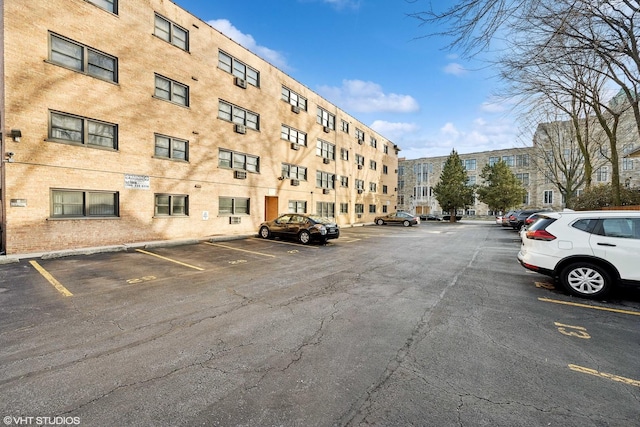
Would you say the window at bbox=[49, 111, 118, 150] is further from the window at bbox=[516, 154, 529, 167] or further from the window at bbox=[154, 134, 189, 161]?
the window at bbox=[516, 154, 529, 167]

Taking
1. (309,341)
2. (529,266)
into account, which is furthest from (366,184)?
(309,341)

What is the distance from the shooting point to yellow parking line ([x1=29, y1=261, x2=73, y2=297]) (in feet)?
18.6

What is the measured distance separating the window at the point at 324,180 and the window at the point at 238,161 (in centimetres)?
707

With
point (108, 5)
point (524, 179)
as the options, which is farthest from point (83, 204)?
point (524, 179)

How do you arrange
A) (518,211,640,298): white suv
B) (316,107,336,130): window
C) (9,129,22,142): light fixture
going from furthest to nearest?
(316,107,336,130): window < (9,129,22,142): light fixture < (518,211,640,298): white suv

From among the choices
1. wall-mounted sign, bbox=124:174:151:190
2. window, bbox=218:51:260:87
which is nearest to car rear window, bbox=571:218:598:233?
wall-mounted sign, bbox=124:174:151:190

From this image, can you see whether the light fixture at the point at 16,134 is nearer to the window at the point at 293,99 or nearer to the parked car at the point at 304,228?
the parked car at the point at 304,228

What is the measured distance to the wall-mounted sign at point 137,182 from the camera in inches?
465

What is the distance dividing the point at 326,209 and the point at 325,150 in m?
5.38

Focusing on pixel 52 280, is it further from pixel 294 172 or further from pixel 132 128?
pixel 294 172

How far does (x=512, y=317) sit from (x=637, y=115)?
12.4 metres

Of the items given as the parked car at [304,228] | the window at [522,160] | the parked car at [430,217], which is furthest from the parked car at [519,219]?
the window at [522,160]

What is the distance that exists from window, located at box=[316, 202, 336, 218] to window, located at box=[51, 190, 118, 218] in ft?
48.8

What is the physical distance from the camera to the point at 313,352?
3.40 m
